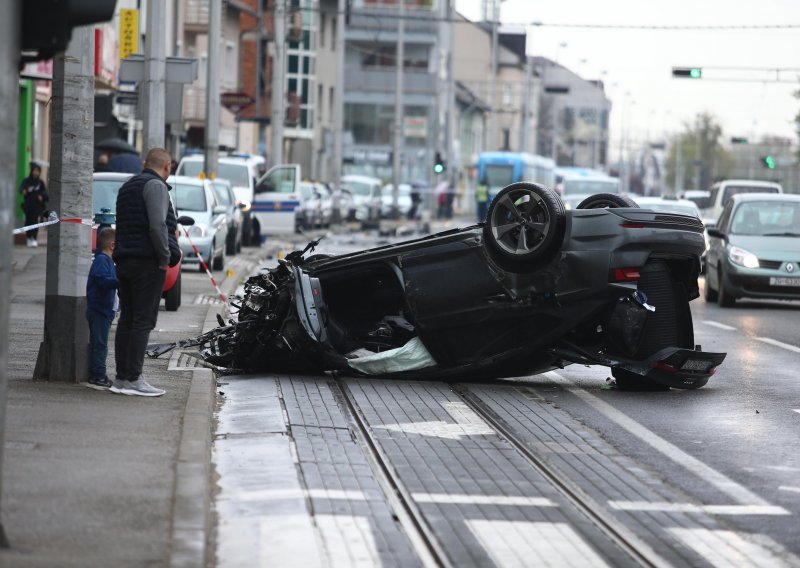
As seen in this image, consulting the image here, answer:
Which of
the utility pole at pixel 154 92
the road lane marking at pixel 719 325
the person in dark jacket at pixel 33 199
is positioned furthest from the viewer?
the person in dark jacket at pixel 33 199

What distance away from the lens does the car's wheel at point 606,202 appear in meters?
13.9

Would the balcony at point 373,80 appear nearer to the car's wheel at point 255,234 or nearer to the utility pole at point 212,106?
the car's wheel at point 255,234

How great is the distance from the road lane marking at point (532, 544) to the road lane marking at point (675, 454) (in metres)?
1.36

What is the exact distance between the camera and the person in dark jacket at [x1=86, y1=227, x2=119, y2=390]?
1160 centimetres

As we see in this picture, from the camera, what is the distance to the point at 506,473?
914 centimetres

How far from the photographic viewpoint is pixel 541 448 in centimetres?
1006

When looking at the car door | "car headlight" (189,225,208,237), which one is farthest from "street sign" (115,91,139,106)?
the car door

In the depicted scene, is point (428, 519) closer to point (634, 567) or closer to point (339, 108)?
point (634, 567)

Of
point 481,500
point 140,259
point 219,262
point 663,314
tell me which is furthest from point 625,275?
point 219,262

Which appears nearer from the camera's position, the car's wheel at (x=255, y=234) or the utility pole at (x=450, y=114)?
the car's wheel at (x=255, y=234)

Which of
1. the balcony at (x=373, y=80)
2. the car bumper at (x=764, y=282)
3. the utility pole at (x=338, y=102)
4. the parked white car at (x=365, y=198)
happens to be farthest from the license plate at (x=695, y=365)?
the balcony at (x=373, y=80)

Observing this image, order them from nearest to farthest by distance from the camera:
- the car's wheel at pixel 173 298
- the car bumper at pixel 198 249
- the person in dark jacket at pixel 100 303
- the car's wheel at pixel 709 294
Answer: the person in dark jacket at pixel 100 303 → the car's wheel at pixel 173 298 → the car's wheel at pixel 709 294 → the car bumper at pixel 198 249

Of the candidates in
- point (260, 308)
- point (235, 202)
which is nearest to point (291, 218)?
point (235, 202)

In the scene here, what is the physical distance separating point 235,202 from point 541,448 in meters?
A: 24.3
